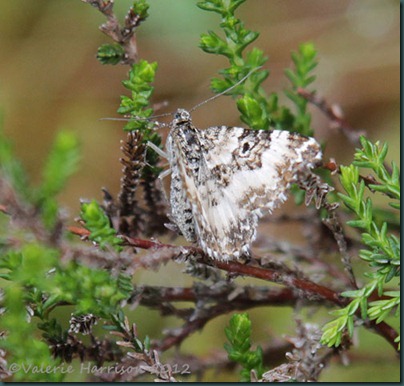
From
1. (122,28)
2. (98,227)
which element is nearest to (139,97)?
(122,28)

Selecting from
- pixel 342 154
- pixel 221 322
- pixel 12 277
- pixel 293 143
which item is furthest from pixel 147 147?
pixel 342 154

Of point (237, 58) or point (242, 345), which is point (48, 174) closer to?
point (242, 345)

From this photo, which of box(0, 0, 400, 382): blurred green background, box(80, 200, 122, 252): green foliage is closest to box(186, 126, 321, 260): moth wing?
box(80, 200, 122, 252): green foliage

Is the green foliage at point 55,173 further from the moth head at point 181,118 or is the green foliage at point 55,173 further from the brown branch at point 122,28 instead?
the moth head at point 181,118

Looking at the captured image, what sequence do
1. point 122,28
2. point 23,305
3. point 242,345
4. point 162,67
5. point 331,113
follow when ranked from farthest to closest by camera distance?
point 162,67 → point 331,113 → point 122,28 → point 242,345 → point 23,305

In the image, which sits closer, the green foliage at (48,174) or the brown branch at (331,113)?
the green foliage at (48,174)

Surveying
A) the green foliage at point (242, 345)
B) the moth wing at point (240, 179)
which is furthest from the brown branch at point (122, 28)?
the green foliage at point (242, 345)
